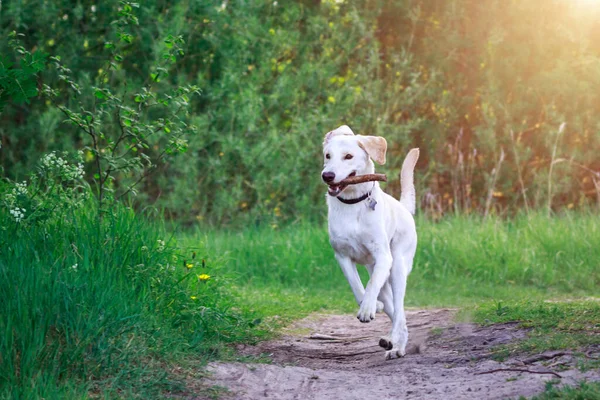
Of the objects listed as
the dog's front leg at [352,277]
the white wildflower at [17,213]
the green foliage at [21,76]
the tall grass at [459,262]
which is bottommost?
the tall grass at [459,262]

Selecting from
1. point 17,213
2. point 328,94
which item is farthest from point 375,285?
point 328,94

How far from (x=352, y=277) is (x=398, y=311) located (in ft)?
1.35

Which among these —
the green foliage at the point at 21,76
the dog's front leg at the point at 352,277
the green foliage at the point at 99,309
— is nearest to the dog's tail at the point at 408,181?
the dog's front leg at the point at 352,277

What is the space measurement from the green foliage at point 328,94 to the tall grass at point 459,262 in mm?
1311

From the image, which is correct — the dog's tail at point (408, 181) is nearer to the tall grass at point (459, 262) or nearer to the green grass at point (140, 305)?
the green grass at point (140, 305)

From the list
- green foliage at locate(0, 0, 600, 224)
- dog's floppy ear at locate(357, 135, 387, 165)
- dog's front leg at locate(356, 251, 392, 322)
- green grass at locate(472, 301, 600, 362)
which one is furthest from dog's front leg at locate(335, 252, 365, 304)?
green foliage at locate(0, 0, 600, 224)

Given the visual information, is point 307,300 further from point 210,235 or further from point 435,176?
point 435,176

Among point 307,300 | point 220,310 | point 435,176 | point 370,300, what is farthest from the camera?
point 435,176

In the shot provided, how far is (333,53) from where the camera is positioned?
13.1 m

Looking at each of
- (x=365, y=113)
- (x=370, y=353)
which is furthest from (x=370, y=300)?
(x=365, y=113)

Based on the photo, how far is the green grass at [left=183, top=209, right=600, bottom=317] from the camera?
9.08 meters

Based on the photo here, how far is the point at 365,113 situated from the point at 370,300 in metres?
7.35

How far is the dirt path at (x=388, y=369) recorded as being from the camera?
4.57 m

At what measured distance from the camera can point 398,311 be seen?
6.03m
